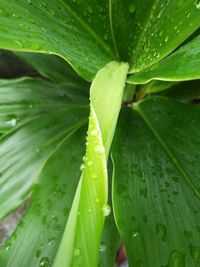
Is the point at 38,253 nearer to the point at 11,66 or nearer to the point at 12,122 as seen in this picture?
the point at 12,122

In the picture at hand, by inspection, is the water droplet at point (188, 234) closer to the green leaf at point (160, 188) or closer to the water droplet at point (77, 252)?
the green leaf at point (160, 188)

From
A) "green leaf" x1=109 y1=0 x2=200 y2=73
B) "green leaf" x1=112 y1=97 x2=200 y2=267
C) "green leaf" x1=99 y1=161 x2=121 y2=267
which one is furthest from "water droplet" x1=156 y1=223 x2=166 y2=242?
"green leaf" x1=109 y1=0 x2=200 y2=73

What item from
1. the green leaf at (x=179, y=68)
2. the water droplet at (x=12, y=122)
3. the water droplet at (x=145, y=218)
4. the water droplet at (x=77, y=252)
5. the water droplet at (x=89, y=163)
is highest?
the green leaf at (x=179, y=68)

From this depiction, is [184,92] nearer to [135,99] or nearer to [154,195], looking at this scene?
[135,99]

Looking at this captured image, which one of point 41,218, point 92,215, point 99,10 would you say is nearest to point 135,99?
point 99,10

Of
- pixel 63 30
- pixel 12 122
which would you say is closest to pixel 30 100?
pixel 12 122

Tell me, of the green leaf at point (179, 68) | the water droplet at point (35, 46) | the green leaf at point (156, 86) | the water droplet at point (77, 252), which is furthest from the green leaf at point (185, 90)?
the water droplet at point (77, 252)

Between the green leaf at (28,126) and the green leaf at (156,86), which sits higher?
the green leaf at (156,86)
